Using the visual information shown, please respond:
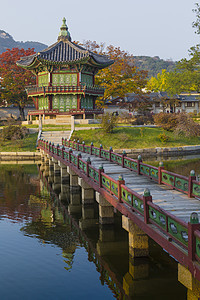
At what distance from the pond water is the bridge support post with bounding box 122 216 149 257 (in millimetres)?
262

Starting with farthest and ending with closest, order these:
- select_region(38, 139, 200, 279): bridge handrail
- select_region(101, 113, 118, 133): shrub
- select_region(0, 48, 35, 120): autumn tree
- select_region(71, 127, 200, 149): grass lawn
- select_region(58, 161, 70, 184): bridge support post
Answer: select_region(0, 48, 35, 120): autumn tree < select_region(101, 113, 118, 133): shrub < select_region(71, 127, 200, 149): grass lawn < select_region(58, 161, 70, 184): bridge support post < select_region(38, 139, 200, 279): bridge handrail

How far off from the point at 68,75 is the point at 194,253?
48.5 meters

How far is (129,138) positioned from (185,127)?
9007mm

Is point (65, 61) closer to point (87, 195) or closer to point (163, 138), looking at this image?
point (163, 138)

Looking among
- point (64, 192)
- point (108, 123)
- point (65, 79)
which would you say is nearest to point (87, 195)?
point (64, 192)

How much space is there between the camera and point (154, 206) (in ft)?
28.0

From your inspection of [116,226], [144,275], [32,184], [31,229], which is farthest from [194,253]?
[32,184]

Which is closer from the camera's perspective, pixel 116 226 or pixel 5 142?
pixel 116 226

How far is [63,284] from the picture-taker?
31.8ft

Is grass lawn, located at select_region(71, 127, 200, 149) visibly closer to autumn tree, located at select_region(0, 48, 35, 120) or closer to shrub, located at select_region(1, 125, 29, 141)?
shrub, located at select_region(1, 125, 29, 141)

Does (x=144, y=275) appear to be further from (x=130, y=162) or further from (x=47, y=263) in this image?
(x=130, y=162)

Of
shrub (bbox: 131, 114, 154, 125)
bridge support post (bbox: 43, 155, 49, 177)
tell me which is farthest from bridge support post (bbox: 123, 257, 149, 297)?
shrub (bbox: 131, 114, 154, 125)

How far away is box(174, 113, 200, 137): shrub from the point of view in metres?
47.3

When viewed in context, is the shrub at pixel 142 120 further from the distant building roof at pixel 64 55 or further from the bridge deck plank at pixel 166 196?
the bridge deck plank at pixel 166 196
